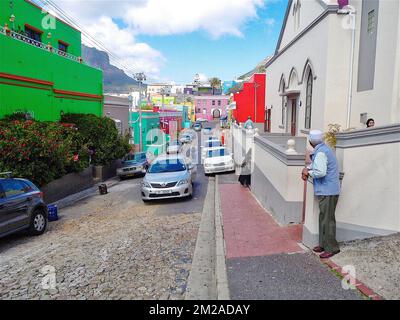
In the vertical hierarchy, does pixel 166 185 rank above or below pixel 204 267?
above

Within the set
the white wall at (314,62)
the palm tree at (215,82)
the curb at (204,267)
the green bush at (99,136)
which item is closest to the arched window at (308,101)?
the white wall at (314,62)

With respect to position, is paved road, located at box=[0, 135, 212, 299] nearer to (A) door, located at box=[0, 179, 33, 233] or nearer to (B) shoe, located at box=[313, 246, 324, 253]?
(A) door, located at box=[0, 179, 33, 233]

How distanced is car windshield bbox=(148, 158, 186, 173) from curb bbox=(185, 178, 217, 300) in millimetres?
4206

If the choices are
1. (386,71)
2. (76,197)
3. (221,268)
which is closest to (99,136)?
(76,197)

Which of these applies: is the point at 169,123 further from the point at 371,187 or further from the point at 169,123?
the point at 371,187

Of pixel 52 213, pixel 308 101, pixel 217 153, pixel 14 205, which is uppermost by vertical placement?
pixel 308 101

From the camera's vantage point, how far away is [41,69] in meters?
15.2

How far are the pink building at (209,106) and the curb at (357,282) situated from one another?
77820 millimetres

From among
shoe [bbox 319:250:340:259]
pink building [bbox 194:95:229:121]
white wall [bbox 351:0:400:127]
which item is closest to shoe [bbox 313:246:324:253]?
shoe [bbox 319:250:340:259]

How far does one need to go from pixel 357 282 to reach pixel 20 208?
721cm

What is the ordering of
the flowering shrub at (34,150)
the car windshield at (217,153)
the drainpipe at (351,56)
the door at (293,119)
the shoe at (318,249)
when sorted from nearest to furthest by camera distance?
1. the shoe at (318,249)
2. the drainpipe at (351,56)
3. the flowering shrub at (34,150)
4. the door at (293,119)
5. the car windshield at (217,153)

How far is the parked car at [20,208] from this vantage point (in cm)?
739

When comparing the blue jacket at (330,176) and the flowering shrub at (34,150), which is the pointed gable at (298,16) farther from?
the flowering shrub at (34,150)
